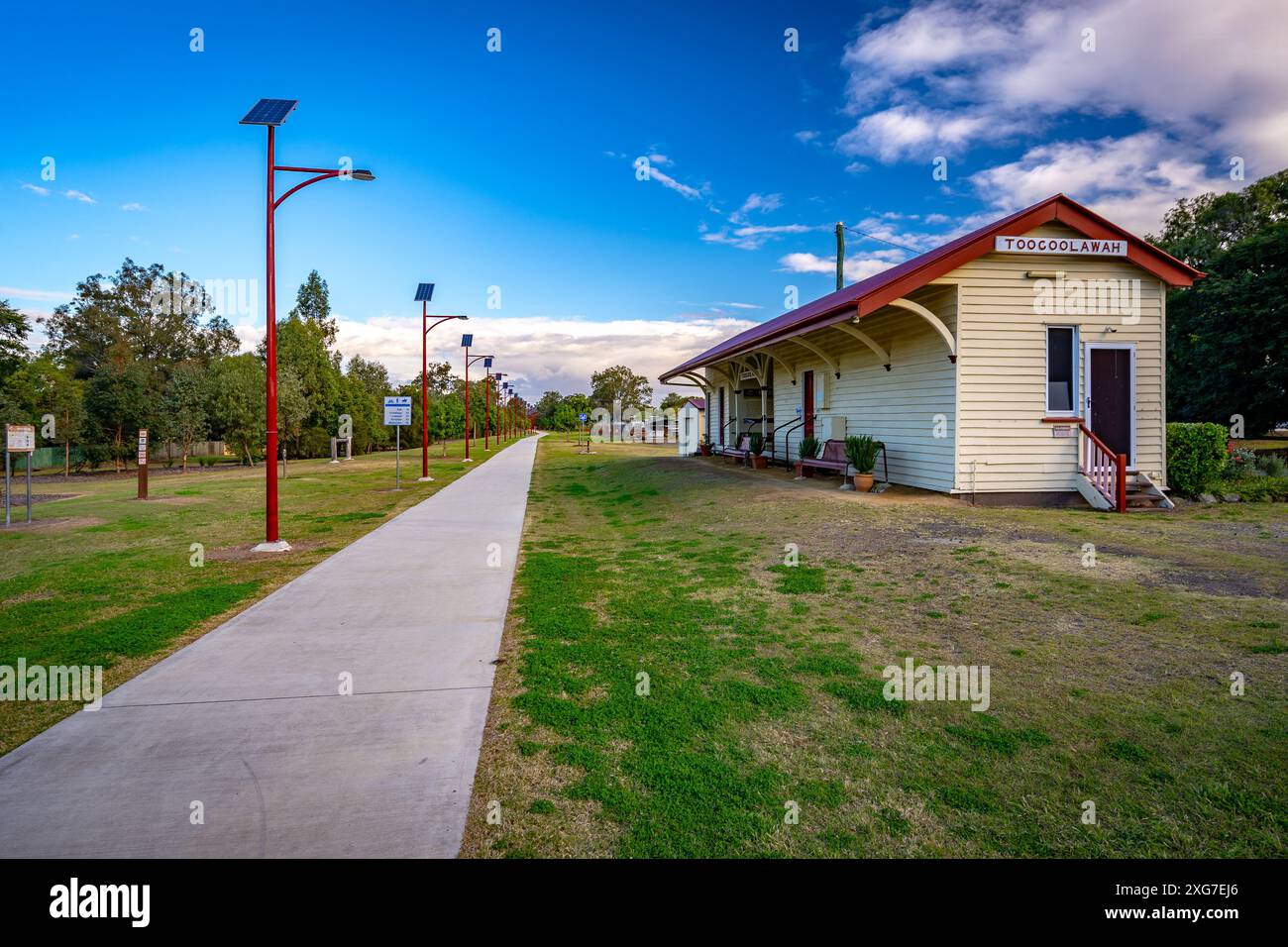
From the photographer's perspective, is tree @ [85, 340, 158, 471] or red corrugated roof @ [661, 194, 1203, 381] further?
tree @ [85, 340, 158, 471]

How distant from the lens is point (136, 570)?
8.80 meters

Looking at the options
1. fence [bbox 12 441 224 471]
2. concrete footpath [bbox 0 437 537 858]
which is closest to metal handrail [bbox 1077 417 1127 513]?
concrete footpath [bbox 0 437 537 858]

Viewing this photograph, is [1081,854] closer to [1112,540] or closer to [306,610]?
[306,610]

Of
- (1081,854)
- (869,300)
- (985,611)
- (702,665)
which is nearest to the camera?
(1081,854)

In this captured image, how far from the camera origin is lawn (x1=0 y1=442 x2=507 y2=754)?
5.61 metres

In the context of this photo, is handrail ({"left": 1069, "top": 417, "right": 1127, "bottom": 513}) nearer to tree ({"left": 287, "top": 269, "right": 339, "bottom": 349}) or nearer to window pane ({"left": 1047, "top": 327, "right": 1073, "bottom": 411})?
window pane ({"left": 1047, "top": 327, "right": 1073, "bottom": 411})

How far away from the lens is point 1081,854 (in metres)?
2.78

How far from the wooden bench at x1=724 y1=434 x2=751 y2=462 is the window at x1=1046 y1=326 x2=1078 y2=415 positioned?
34.3ft

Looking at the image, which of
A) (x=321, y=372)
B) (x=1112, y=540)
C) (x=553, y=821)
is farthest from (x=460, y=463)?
(x=553, y=821)

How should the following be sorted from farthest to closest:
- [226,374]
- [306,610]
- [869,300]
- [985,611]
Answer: [226,374] → [869,300] → [306,610] → [985,611]

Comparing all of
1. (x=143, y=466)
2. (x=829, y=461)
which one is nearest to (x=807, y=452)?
(x=829, y=461)

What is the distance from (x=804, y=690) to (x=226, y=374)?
123 feet

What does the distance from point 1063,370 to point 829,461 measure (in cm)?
507

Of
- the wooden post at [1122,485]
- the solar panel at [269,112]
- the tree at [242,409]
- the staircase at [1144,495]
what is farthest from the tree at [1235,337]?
the tree at [242,409]
